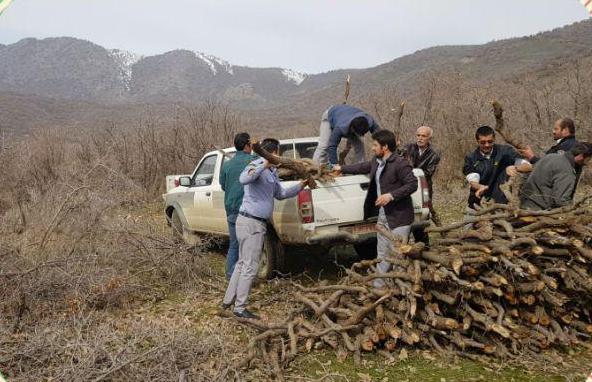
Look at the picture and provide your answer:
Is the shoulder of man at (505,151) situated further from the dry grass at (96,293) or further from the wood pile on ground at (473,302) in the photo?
the dry grass at (96,293)

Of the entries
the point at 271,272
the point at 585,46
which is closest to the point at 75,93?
the point at 585,46

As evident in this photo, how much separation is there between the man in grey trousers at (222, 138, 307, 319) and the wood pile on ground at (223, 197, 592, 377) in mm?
573

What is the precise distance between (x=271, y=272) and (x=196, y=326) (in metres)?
1.28

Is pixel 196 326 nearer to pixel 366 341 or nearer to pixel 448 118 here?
pixel 366 341

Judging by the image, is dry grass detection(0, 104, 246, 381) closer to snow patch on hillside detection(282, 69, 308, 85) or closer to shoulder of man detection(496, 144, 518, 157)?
shoulder of man detection(496, 144, 518, 157)

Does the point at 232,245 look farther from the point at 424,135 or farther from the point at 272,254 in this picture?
the point at 424,135

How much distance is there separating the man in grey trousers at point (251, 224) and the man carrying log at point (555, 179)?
9.10ft

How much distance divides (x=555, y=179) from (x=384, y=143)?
68.0 inches

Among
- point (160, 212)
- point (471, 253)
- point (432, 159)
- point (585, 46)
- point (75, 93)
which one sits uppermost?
point (75, 93)

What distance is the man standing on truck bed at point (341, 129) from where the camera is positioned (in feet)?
21.9

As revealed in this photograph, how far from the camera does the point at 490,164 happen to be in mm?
5477

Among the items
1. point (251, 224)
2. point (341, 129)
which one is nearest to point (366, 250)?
point (341, 129)

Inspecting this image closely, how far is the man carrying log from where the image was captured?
470 centimetres

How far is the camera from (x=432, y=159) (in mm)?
6434
